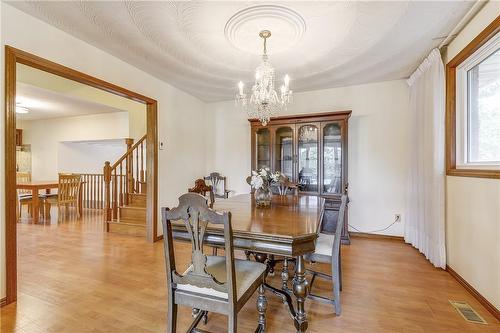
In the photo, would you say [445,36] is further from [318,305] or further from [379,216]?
[318,305]

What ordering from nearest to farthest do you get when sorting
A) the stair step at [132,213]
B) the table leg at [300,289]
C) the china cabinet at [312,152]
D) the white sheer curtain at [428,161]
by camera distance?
the table leg at [300,289], the white sheer curtain at [428,161], the china cabinet at [312,152], the stair step at [132,213]

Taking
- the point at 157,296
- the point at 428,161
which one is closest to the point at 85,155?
the point at 157,296

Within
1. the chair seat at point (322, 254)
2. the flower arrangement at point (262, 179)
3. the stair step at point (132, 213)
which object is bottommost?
the stair step at point (132, 213)

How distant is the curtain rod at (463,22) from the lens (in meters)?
1.92

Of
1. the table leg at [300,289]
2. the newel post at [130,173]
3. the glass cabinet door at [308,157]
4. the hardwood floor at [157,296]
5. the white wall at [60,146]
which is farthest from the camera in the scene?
the white wall at [60,146]

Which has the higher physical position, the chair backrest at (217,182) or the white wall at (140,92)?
the white wall at (140,92)

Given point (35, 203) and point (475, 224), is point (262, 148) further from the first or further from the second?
point (35, 203)

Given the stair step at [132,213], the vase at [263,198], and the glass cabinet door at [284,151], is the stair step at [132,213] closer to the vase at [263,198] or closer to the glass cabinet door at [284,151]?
the glass cabinet door at [284,151]

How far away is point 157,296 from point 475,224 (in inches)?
114

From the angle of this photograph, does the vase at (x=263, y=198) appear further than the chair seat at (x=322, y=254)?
Yes

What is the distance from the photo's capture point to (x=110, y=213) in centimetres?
416

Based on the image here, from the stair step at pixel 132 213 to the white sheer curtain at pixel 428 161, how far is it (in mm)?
4143

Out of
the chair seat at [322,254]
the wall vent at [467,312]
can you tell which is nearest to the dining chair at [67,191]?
the chair seat at [322,254]

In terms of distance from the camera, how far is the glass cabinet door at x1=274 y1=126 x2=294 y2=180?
3922mm
